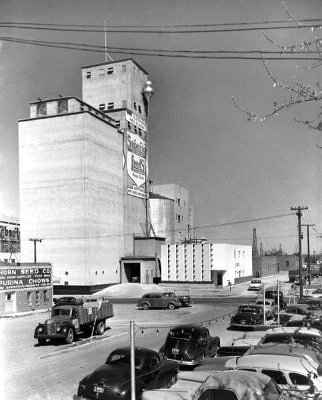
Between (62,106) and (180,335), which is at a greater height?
(62,106)

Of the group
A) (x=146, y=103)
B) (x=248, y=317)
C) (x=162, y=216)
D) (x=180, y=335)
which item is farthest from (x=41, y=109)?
(x=180, y=335)

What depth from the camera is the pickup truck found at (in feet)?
71.3

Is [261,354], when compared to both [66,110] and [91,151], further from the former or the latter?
[66,110]

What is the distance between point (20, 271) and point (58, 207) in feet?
82.3

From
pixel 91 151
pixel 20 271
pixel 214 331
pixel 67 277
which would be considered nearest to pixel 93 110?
pixel 91 151

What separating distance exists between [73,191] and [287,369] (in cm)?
5309

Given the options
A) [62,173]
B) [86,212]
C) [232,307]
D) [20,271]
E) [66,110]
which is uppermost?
[66,110]

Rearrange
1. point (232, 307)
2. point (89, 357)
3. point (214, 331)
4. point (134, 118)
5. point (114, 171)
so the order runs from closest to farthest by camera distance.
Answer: point (89, 357)
point (214, 331)
point (232, 307)
point (114, 171)
point (134, 118)

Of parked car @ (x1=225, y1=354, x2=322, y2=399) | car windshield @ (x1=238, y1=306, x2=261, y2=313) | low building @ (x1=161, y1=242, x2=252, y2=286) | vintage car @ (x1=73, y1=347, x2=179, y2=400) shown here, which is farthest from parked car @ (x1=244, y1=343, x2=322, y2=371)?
low building @ (x1=161, y1=242, x2=252, y2=286)

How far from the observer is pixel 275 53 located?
41.4ft

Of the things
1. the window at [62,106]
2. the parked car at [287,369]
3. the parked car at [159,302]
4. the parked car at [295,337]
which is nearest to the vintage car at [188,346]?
the parked car at [295,337]

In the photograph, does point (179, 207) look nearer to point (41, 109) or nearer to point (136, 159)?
point (136, 159)

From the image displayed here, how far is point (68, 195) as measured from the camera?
61844 millimetres

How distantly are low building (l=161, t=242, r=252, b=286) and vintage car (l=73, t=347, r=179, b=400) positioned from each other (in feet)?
183
